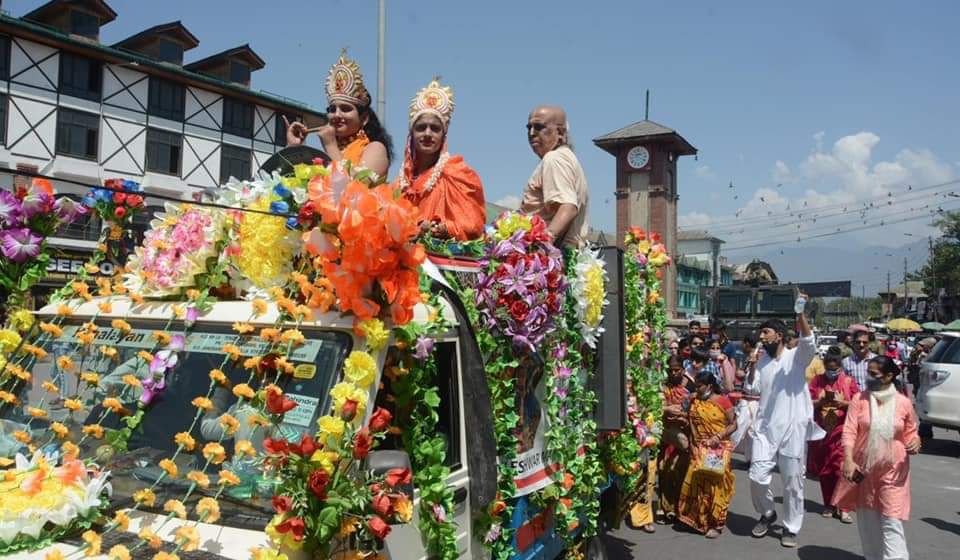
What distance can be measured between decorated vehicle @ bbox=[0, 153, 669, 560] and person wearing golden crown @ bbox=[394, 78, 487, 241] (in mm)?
469

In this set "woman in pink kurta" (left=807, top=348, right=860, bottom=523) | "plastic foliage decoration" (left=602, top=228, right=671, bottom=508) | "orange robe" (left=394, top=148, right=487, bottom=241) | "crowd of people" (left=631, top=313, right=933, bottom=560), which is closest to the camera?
"orange robe" (left=394, top=148, right=487, bottom=241)

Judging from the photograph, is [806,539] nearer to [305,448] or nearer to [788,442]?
[788,442]

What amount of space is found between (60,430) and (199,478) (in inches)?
35.2

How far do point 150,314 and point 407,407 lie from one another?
1.23m

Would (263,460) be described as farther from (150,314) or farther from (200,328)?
(150,314)

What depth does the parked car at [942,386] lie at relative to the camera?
1290cm

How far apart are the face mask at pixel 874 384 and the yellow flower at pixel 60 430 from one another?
591 centimetres

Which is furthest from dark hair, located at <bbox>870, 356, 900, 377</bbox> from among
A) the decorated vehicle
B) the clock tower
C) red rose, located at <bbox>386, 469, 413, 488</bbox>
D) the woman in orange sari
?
the clock tower

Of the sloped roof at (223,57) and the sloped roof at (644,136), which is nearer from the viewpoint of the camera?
the sloped roof at (223,57)

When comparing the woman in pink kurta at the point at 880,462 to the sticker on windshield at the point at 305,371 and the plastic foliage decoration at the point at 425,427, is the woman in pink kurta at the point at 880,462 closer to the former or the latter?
the plastic foliage decoration at the point at 425,427

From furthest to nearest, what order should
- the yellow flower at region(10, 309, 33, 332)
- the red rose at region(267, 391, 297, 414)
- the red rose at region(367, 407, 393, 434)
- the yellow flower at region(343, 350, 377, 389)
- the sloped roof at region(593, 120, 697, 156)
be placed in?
the sloped roof at region(593, 120, 697, 156) < the yellow flower at region(10, 309, 33, 332) < the yellow flower at region(343, 350, 377, 389) < the red rose at region(367, 407, 393, 434) < the red rose at region(267, 391, 297, 414)

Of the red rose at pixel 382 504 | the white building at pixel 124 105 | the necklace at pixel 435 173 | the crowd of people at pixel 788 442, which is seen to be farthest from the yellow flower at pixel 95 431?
the white building at pixel 124 105

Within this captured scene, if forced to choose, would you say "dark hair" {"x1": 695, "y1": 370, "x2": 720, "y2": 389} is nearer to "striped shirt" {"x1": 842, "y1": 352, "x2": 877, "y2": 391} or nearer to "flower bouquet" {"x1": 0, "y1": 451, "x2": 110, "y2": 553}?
"striped shirt" {"x1": 842, "y1": 352, "x2": 877, "y2": 391}

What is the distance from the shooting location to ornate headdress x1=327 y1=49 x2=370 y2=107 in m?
5.13
